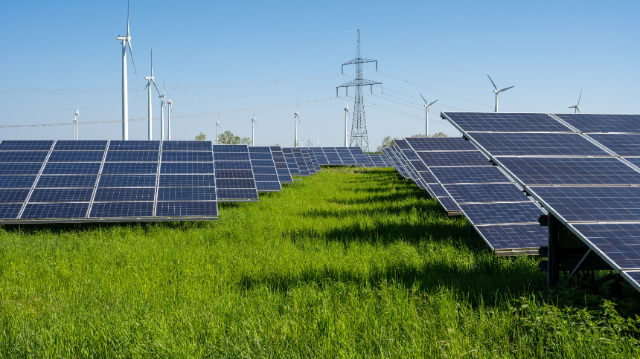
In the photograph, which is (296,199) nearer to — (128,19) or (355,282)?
(355,282)

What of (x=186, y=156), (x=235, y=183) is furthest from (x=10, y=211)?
(x=235, y=183)

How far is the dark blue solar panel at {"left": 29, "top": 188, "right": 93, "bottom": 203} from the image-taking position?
1146 cm

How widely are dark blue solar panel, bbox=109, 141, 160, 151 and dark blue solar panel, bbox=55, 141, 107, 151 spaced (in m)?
0.29

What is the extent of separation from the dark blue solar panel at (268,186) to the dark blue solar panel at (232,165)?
144 centimetres

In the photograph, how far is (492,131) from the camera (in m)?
8.73

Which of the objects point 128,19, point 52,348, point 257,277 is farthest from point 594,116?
point 128,19

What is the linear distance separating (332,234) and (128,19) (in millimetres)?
20350

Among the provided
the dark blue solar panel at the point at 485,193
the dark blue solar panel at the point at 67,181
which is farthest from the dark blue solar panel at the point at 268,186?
the dark blue solar panel at the point at 485,193

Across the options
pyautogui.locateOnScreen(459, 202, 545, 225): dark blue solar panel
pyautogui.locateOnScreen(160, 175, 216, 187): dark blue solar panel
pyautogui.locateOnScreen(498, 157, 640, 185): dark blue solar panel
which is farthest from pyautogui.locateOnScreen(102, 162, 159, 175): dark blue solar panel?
pyautogui.locateOnScreen(498, 157, 640, 185): dark blue solar panel

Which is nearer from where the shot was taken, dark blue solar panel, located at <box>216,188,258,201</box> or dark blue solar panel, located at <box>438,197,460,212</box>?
dark blue solar panel, located at <box>438,197,460,212</box>

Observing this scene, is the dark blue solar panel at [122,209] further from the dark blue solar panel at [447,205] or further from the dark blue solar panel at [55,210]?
the dark blue solar panel at [447,205]

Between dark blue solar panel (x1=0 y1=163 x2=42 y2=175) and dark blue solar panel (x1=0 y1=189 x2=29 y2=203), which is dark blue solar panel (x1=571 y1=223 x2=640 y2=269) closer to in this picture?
dark blue solar panel (x1=0 y1=189 x2=29 y2=203)

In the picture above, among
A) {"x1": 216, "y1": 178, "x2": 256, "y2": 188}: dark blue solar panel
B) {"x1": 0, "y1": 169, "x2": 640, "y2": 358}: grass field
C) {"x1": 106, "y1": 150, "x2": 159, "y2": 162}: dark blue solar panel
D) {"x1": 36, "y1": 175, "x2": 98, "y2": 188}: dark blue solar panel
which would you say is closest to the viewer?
{"x1": 0, "y1": 169, "x2": 640, "y2": 358}: grass field

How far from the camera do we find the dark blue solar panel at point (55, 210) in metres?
10.8
